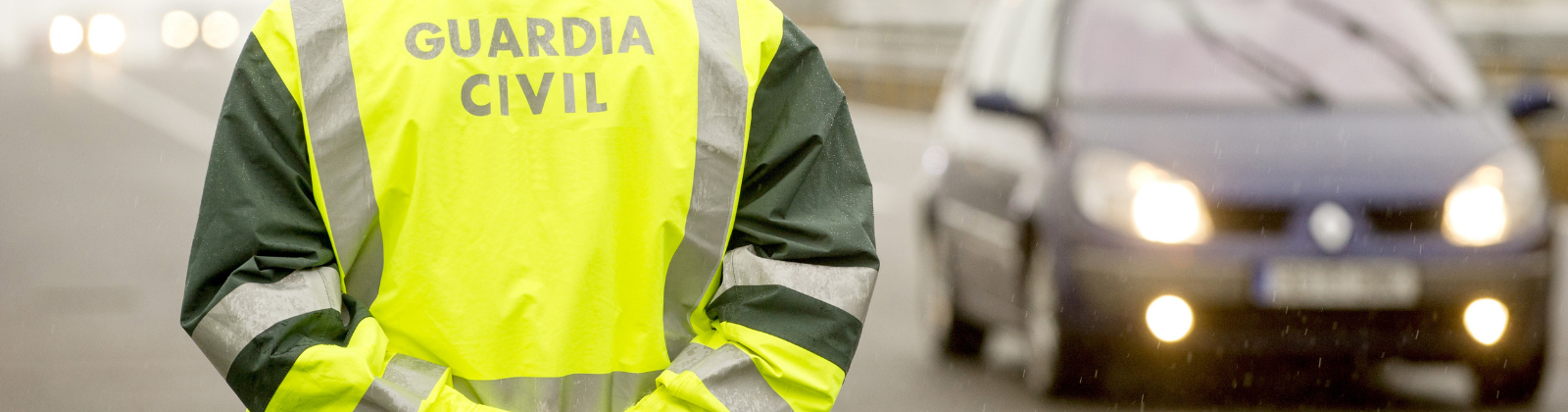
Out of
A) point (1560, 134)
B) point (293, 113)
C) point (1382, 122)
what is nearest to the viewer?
point (293, 113)

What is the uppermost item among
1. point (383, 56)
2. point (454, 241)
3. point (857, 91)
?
point (857, 91)

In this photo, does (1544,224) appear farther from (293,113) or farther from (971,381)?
(293,113)

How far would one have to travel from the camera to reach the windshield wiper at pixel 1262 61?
6469 millimetres

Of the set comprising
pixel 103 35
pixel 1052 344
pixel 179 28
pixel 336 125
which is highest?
pixel 179 28

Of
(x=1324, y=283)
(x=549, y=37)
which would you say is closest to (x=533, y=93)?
(x=549, y=37)

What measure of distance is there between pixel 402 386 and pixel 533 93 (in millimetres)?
382

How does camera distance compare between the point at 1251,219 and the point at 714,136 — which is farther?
the point at 1251,219

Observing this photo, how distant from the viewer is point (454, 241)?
91.5 inches

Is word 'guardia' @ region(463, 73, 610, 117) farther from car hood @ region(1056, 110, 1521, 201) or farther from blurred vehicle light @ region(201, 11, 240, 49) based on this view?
blurred vehicle light @ region(201, 11, 240, 49)

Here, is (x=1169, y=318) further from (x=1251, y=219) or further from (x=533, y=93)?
(x=533, y=93)

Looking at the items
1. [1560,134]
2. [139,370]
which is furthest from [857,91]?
[139,370]

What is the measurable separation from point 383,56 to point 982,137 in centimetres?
485

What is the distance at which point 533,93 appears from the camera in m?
2.33

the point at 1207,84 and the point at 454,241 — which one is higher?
the point at 1207,84
